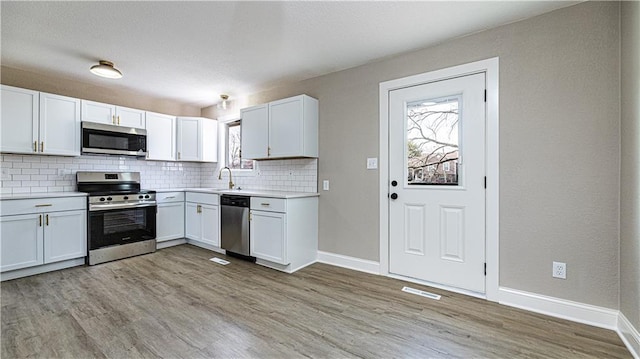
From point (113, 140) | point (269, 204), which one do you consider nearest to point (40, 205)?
point (113, 140)

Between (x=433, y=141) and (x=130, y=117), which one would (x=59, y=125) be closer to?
(x=130, y=117)

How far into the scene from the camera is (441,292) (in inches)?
102

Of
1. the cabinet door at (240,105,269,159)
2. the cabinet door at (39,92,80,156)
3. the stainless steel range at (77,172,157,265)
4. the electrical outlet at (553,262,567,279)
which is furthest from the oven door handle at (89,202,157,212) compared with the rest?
the electrical outlet at (553,262,567,279)

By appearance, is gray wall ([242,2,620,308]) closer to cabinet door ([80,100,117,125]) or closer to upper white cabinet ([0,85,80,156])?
cabinet door ([80,100,117,125])

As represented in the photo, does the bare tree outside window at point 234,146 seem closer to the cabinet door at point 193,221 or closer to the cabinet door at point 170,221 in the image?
the cabinet door at point 193,221

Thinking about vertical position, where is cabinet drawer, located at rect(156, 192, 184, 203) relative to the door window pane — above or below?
below

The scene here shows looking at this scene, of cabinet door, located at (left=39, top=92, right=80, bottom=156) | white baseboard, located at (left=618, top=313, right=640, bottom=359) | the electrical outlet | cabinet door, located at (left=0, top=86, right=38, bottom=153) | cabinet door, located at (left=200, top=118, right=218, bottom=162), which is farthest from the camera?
cabinet door, located at (left=200, top=118, right=218, bottom=162)

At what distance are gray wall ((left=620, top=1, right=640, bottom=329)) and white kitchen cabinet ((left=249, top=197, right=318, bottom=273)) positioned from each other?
107 inches

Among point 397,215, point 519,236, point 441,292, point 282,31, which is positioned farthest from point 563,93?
point 282,31

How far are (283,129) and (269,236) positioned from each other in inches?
53.4

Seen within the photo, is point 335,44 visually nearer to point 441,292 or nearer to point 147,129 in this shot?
point 441,292

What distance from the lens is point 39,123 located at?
3250 millimetres

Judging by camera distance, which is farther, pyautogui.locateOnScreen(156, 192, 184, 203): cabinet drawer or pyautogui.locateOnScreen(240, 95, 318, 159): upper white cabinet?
pyautogui.locateOnScreen(156, 192, 184, 203): cabinet drawer

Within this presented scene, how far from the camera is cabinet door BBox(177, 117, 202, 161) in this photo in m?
4.58
